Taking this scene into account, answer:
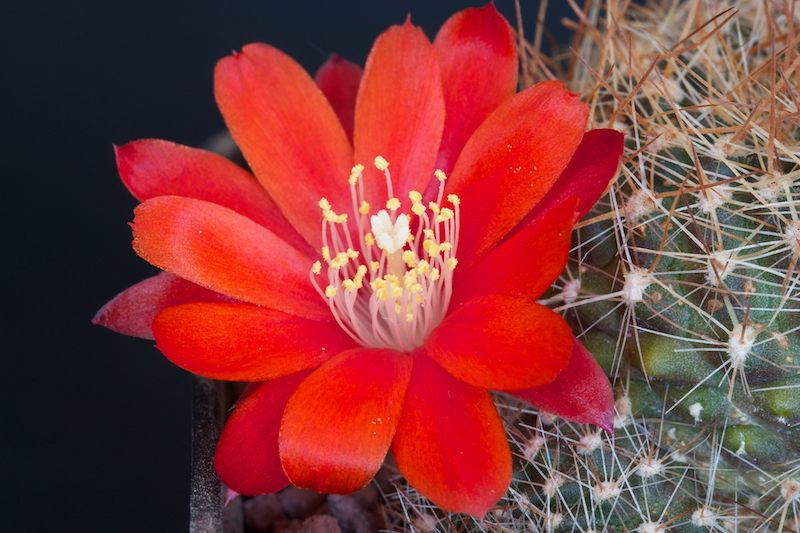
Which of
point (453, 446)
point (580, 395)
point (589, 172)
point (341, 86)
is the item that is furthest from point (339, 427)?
point (341, 86)

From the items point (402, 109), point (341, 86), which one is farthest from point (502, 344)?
point (341, 86)

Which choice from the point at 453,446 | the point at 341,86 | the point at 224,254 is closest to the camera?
the point at 453,446

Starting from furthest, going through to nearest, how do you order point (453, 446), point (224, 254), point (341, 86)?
point (341, 86)
point (224, 254)
point (453, 446)

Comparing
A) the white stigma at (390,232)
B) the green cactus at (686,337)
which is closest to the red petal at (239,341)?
the white stigma at (390,232)

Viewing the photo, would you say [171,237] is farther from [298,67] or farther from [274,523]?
[274,523]

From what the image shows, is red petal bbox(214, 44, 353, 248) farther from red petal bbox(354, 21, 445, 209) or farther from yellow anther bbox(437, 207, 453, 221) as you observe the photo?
yellow anther bbox(437, 207, 453, 221)

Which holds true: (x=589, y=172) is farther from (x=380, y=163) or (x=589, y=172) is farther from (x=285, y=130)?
(x=285, y=130)

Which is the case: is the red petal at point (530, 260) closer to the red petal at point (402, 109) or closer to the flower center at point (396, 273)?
the flower center at point (396, 273)

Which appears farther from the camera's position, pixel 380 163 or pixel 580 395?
pixel 380 163

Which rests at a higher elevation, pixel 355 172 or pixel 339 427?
pixel 355 172
